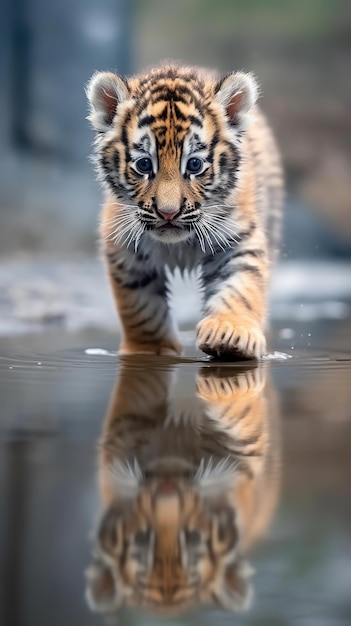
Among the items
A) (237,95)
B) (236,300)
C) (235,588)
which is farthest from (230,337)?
(235,588)

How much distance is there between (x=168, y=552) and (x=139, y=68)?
287 inches

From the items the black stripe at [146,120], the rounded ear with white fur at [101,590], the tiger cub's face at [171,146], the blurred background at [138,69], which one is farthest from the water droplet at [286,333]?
the rounded ear with white fur at [101,590]

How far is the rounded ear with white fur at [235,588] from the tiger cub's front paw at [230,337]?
1.64m

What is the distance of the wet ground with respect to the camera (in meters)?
1.14

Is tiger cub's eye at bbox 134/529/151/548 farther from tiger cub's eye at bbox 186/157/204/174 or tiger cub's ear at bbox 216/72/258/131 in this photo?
tiger cub's ear at bbox 216/72/258/131

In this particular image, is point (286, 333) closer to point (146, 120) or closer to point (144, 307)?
point (144, 307)

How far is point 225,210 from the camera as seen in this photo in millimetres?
3133

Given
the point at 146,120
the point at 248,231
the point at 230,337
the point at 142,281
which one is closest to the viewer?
the point at 230,337

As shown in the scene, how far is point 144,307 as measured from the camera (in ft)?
11.0

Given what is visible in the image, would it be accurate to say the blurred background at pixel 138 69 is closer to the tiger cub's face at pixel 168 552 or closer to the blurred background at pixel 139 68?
the blurred background at pixel 139 68

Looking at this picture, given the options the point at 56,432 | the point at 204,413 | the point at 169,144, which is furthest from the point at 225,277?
the point at 56,432

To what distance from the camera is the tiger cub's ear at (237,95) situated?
3207 millimetres

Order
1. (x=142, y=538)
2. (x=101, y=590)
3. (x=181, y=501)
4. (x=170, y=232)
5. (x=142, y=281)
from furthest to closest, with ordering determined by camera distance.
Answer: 1. (x=142, y=281)
2. (x=170, y=232)
3. (x=181, y=501)
4. (x=142, y=538)
5. (x=101, y=590)

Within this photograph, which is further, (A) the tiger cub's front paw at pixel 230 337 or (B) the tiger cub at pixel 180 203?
(B) the tiger cub at pixel 180 203
